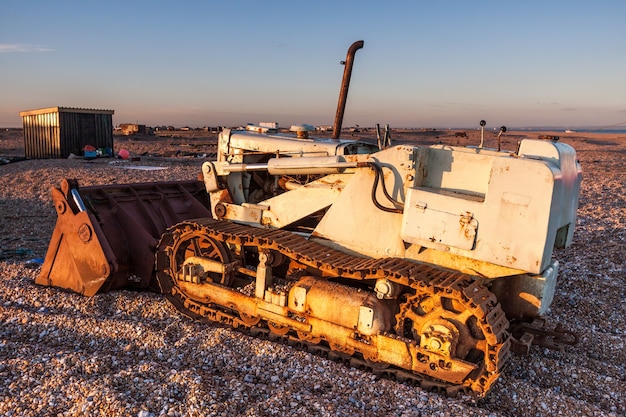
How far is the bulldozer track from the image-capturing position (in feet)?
16.7

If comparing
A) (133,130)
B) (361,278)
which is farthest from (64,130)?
(133,130)

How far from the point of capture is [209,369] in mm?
5680

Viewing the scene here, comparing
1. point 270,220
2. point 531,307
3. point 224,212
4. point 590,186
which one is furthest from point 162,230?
point 590,186

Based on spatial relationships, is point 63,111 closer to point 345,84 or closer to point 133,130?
point 345,84

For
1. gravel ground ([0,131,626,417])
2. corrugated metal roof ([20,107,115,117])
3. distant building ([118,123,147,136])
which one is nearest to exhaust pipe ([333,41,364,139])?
gravel ground ([0,131,626,417])

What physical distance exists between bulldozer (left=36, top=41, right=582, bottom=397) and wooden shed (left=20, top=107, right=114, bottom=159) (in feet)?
72.9

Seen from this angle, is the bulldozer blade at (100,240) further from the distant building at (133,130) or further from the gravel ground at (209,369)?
the distant building at (133,130)

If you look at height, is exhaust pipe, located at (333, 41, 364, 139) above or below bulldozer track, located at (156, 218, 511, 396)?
above

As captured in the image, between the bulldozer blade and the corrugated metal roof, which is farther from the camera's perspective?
the corrugated metal roof

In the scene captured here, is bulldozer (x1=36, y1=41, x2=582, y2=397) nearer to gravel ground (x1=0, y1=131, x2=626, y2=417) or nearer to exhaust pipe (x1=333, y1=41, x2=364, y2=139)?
exhaust pipe (x1=333, y1=41, x2=364, y2=139)

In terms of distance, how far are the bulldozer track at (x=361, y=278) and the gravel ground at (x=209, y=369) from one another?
17cm

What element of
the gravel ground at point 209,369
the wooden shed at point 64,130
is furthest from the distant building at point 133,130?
the gravel ground at point 209,369

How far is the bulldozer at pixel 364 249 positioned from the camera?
5.20 m

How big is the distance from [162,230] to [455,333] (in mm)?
4981
